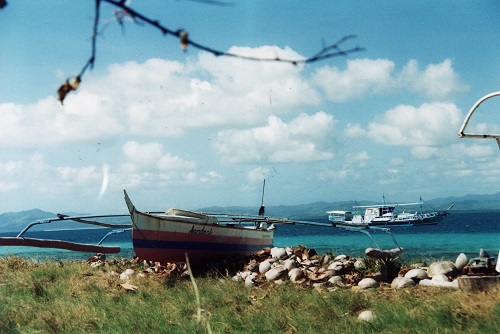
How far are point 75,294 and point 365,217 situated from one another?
300 feet

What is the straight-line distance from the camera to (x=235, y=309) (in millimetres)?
8617

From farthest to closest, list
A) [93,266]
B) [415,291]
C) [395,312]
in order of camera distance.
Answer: [93,266] → [415,291] → [395,312]

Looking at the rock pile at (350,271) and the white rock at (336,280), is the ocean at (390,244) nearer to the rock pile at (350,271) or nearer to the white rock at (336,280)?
the rock pile at (350,271)

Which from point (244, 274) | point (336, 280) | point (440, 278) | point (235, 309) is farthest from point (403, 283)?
point (244, 274)

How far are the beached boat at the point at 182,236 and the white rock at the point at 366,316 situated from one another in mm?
7110

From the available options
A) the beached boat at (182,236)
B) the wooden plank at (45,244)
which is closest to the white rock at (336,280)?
the beached boat at (182,236)

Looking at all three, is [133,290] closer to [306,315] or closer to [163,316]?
[163,316]

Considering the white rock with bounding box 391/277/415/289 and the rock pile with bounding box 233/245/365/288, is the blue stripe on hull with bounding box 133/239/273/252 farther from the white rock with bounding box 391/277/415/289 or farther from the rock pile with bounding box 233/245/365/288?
the white rock with bounding box 391/277/415/289

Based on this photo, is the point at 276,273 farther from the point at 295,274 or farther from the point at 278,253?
the point at 278,253

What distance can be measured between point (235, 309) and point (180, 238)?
661 cm

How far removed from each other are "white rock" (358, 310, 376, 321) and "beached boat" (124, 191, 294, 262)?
7110mm

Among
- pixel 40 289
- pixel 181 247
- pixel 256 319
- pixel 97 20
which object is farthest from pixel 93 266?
pixel 97 20

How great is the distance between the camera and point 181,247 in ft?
49.3

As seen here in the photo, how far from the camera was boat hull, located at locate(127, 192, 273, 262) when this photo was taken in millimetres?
14281
